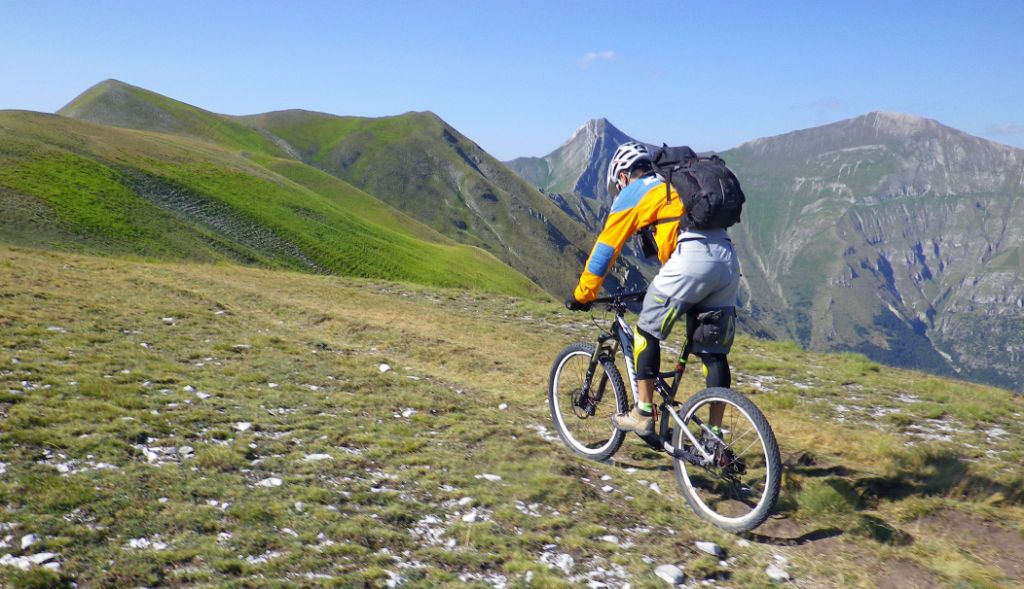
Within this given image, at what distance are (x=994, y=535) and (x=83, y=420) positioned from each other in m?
10.5

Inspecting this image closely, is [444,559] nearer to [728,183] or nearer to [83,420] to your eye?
[728,183]

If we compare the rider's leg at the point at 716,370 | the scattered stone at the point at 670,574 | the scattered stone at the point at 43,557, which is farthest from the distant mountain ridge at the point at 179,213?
the scattered stone at the point at 670,574

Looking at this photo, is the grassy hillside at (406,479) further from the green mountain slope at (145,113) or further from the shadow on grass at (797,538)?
the green mountain slope at (145,113)

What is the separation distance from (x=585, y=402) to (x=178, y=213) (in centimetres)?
6914

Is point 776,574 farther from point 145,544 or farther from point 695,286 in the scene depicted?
point 145,544

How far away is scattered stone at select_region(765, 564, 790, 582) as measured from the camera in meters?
5.49

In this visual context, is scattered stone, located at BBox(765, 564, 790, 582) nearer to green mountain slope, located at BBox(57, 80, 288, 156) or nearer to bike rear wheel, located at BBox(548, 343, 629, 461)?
bike rear wheel, located at BBox(548, 343, 629, 461)

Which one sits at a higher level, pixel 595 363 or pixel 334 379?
pixel 595 363

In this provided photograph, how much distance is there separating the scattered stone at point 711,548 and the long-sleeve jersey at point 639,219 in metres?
3.06

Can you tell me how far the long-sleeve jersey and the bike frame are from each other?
0.73 m

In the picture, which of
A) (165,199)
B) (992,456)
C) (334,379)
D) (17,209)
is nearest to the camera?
(992,456)

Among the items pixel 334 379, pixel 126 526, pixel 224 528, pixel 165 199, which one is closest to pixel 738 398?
pixel 224 528

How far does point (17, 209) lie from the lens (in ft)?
157

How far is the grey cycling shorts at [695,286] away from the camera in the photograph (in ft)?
21.8
